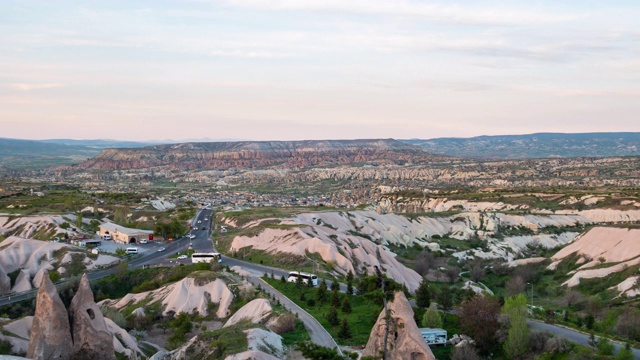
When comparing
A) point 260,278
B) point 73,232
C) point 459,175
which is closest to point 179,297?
point 260,278

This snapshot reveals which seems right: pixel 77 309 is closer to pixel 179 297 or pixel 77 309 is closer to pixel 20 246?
pixel 179 297

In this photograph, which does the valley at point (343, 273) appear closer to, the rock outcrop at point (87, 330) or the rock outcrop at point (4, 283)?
the rock outcrop at point (4, 283)

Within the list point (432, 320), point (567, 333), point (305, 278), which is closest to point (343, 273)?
point (305, 278)

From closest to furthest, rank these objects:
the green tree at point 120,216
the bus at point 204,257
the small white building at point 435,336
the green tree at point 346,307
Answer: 1. the small white building at point 435,336
2. the green tree at point 346,307
3. the bus at point 204,257
4. the green tree at point 120,216

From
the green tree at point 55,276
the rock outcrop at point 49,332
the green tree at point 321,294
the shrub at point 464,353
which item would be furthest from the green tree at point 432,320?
the green tree at point 55,276

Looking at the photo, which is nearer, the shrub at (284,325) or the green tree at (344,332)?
the green tree at (344,332)

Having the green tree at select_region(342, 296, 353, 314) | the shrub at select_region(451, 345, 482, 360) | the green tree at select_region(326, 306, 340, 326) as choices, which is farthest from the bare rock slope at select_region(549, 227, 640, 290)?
the green tree at select_region(326, 306, 340, 326)

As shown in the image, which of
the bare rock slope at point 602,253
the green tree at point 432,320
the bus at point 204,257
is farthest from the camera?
the bare rock slope at point 602,253

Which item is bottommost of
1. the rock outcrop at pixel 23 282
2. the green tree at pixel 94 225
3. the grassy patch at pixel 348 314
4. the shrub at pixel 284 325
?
the rock outcrop at pixel 23 282

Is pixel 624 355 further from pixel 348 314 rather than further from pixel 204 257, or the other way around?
pixel 204 257
